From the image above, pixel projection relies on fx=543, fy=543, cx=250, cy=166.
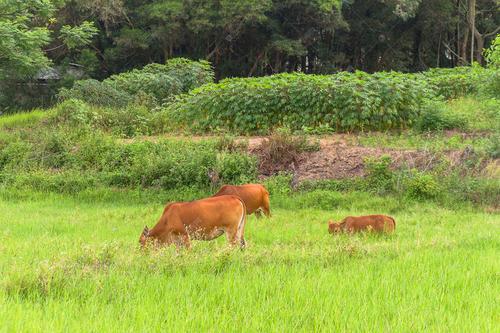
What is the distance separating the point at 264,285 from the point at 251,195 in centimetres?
496

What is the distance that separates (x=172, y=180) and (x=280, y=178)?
2.55 metres

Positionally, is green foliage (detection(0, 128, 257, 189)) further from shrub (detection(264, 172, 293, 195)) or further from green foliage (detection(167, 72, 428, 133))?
green foliage (detection(167, 72, 428, 133))

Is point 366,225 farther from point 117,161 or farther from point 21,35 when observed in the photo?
point 21,35

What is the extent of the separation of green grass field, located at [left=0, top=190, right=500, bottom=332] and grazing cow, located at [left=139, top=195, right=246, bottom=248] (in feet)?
0.77

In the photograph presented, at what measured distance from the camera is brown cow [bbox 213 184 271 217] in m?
9.28

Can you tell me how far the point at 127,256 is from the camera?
18.5 ft

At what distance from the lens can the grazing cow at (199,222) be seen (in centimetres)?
667

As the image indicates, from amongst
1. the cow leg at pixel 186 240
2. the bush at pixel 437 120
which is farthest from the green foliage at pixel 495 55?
the cow leg at pixel 186 240

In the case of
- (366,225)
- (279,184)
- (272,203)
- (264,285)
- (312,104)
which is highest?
(264,285)

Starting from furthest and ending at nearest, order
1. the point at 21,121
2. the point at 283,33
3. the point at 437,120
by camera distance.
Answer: the point at 283,33 < the point at 21,121 < the point at 437,120

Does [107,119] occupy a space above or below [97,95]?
below

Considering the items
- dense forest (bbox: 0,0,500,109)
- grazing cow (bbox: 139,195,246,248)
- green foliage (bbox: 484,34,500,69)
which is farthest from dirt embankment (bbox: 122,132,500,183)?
dense forest (bbox: 0,0,500,109)

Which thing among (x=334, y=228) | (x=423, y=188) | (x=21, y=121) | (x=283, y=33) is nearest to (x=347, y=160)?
(x=423, y=188)

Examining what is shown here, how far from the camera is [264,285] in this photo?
462 cm
